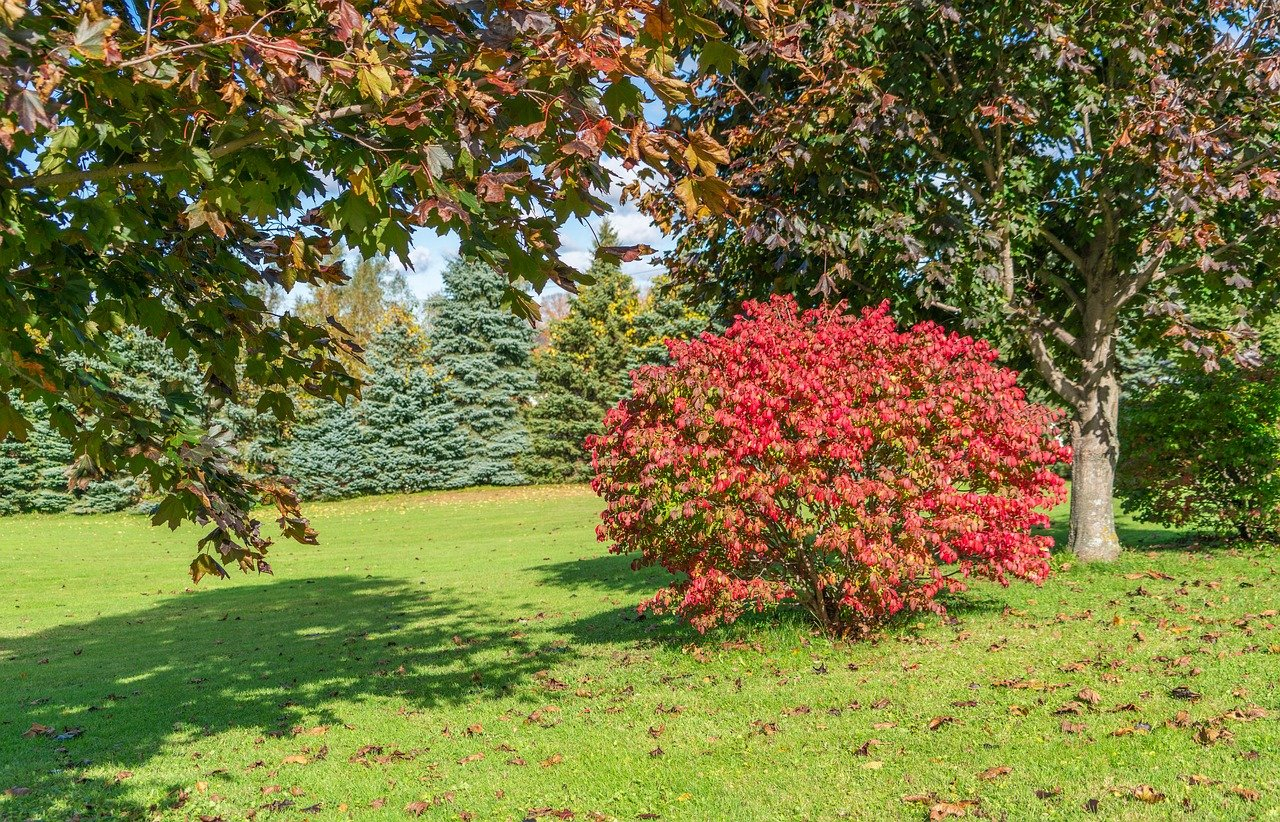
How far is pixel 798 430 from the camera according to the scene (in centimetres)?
770

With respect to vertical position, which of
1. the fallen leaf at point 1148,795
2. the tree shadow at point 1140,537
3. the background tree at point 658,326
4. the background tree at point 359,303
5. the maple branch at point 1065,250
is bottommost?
the fallen leaf at point 1148,795

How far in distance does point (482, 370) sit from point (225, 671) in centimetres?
3060

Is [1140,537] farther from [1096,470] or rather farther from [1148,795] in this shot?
[1148,795]

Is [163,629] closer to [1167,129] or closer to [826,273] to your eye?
[826,273]

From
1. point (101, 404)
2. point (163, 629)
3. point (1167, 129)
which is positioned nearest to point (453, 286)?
point (163, 629)

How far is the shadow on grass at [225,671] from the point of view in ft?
23.1

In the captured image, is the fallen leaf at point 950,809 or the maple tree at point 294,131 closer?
the maple tree at point 294,131

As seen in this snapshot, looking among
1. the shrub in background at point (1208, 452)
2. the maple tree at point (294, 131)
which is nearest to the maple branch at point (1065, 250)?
the shrub in background at point (1208, 452)

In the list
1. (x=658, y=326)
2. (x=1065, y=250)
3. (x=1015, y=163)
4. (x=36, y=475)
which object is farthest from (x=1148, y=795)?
(x=36, y=475)

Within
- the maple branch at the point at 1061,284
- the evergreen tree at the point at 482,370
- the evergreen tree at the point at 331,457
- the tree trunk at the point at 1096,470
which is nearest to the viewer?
the maple branch at the point at 1061,284

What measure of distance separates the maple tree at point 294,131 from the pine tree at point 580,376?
115 feet

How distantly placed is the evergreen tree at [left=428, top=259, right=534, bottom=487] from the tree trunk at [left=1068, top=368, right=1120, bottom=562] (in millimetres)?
29448

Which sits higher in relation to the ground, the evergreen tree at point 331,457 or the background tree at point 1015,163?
the background tree at point 1015,163

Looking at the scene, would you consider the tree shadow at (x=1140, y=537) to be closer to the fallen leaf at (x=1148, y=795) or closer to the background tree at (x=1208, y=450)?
the background tree at (x=1208, y=450)
